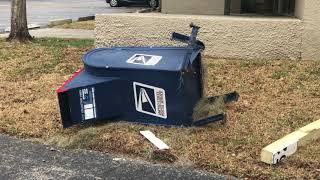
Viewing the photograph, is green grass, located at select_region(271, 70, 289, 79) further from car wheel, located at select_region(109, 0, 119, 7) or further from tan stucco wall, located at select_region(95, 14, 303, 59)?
car wheel, located at select_region(109, 0, 119, 7)

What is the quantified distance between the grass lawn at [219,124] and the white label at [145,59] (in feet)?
2.08

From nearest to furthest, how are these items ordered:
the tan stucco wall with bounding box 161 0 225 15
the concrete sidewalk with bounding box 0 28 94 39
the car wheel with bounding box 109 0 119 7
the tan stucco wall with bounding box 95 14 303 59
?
the tan stucco wall with bounding box 95 14 303 59 → the tan stucco wall with bounding box 161 0 225 15 → the concrete sidewalk with bounding box 0 28 94 39 → the car wheel with bounding box 109 0 119 7

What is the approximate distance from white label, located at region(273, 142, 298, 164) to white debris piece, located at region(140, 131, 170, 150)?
98 centimetres

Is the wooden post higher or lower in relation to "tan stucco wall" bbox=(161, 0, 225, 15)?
lower

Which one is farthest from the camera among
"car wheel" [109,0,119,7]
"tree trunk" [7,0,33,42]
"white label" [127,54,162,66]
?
"car wheel" [109,0,119,7]

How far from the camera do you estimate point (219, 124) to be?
5500 millimetres

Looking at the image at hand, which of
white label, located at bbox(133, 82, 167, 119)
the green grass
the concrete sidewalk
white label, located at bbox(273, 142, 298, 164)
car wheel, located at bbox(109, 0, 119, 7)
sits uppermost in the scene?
white label, located at bbox(133, 82, 167, 119)

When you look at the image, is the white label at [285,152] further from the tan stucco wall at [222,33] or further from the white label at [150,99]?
the tan stucco wall at [222,33]

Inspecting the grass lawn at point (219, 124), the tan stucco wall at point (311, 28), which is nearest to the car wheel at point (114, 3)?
the grass lawn at point (219, 124)

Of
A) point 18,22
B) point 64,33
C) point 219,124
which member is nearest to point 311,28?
point 219,124

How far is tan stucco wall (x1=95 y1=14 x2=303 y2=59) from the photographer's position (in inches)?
334

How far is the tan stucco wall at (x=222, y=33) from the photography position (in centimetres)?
849

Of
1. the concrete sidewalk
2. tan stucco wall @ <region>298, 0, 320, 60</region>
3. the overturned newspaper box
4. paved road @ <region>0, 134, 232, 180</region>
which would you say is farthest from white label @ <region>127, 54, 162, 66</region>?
the concrete sidewalk

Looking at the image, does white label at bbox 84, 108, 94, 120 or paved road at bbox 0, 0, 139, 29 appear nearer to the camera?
white label at bbox 84, 108, 94, 120
